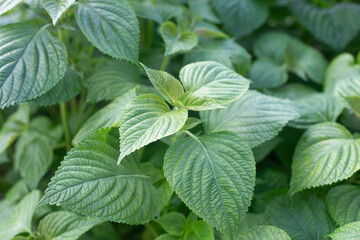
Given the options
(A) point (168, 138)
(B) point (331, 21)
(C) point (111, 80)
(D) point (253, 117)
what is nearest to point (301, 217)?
(D) point (253, 117)

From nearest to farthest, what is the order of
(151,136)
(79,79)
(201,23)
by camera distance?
(151,136) → (79,79) → (201,23)

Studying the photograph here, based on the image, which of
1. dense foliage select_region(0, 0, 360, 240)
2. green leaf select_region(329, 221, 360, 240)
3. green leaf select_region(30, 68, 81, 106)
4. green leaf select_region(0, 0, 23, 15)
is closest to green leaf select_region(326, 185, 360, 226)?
dense foliage select_region(0, 0, 360, 240)

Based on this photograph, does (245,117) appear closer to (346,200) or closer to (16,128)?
(346,200)

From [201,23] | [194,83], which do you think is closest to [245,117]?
[194,83]

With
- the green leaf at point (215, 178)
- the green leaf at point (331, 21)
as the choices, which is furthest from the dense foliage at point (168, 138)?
the green leaf at point (331, 21)

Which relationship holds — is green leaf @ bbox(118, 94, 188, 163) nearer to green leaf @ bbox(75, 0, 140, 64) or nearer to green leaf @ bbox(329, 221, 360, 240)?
green leaf @ bbox(75, 0, 140, 64)
